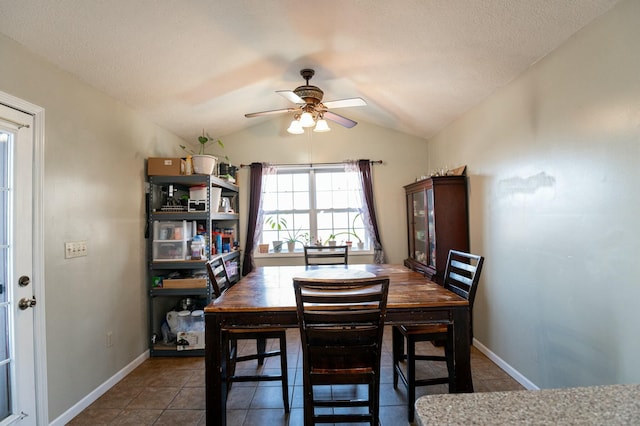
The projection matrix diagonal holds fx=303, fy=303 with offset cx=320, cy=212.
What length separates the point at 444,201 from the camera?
316cm

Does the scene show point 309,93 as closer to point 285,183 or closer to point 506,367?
point 285,183

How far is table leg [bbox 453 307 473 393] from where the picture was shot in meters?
1.69

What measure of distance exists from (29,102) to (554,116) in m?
3.29

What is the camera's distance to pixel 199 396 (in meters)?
2.33

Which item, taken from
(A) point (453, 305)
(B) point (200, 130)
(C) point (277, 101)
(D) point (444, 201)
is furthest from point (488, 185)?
(B) point (200, 130)

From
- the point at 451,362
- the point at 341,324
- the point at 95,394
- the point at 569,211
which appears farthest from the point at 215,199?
the point at 569,211

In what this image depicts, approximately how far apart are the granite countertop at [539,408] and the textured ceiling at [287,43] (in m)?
1.87

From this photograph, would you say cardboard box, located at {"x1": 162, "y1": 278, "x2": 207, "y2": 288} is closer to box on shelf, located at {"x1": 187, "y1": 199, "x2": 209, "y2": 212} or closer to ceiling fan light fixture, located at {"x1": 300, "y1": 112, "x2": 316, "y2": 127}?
box on shelf, located at {"x1": 187, "y1": 199, "x2": 209, "y2": 212}

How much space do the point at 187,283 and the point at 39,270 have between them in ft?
4.03

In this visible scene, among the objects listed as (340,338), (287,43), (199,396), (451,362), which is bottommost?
(199,396)

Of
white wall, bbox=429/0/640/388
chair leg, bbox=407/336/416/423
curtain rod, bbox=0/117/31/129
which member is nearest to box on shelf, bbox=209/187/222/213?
curtain rod, bbox=0/117/31/129

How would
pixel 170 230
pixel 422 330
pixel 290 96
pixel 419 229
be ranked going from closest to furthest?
pixel 422 330, pixel 290 96, pixel 170 230, pixel 419 229

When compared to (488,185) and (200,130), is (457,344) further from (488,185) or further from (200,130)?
(200,130)

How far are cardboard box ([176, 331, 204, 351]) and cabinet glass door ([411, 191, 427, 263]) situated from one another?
8.46ft
